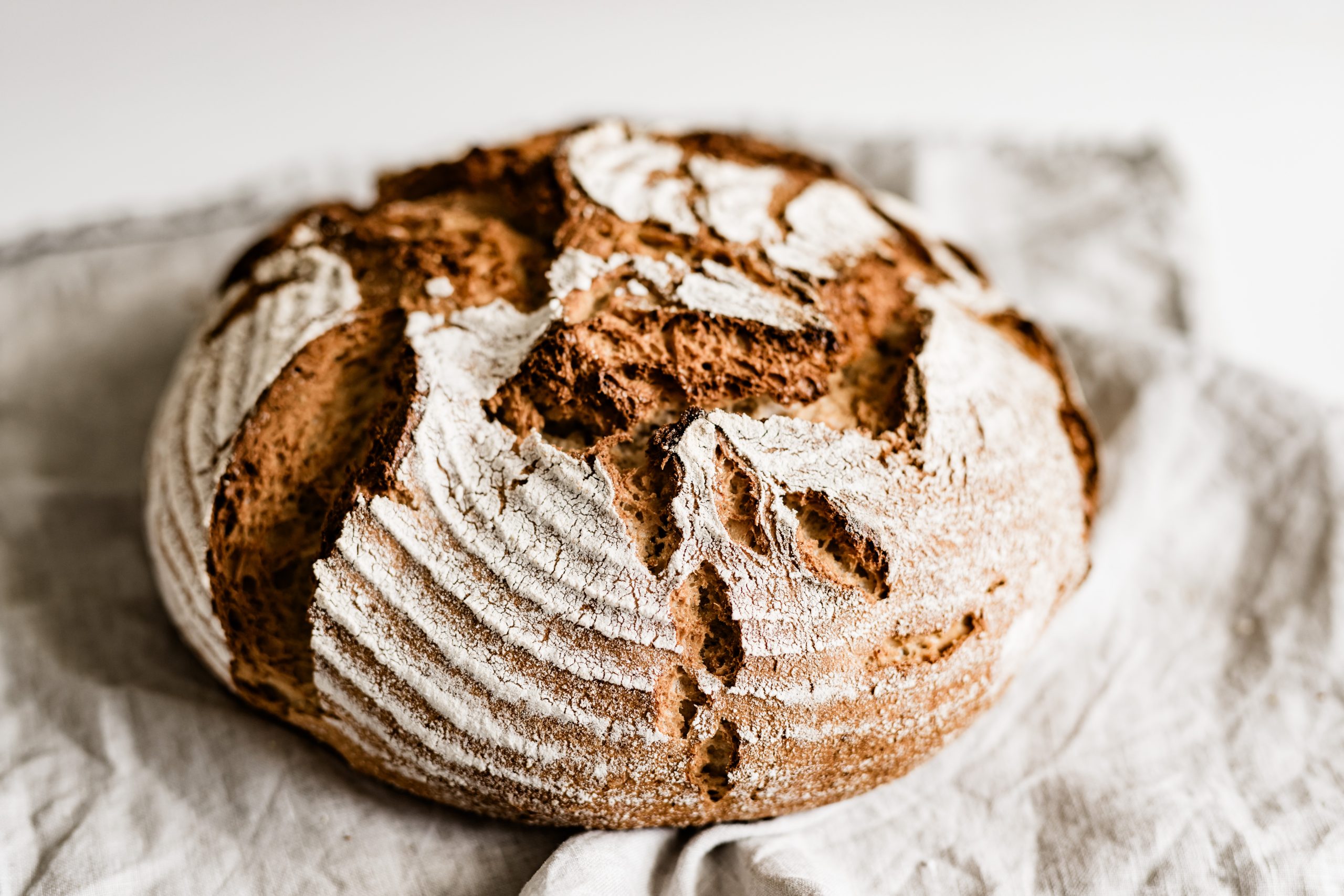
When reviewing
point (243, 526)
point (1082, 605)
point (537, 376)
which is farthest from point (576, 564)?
point (1082, 605)

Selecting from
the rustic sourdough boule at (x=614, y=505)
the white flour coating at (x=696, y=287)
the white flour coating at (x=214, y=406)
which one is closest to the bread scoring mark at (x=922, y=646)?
the rustic sourdough boule at (x=614, y=505)

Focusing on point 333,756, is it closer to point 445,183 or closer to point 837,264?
point 445,183

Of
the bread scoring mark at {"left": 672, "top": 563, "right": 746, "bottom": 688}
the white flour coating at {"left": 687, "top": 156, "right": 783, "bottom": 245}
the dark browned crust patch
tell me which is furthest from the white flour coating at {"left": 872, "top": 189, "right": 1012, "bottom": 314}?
the dark browned crust patch

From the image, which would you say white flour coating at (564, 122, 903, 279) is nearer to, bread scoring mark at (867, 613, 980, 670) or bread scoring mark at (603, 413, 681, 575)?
bread scoring mark at (603, 413, 681, 575)

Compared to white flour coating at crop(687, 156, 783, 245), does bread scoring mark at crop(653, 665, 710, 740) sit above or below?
below

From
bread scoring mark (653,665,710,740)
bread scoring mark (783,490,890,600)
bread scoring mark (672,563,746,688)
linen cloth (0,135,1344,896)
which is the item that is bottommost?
linen cloth (0,135,1344,896)

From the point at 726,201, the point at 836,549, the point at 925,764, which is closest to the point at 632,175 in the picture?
the point at 726,201

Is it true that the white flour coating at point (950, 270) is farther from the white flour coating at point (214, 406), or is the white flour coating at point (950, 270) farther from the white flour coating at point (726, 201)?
the white flour coating at point (214, 406)
